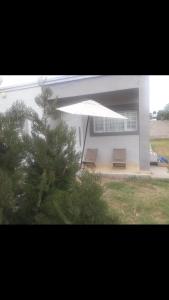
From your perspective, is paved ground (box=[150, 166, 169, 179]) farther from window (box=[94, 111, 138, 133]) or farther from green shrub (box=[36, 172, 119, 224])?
green shrub (box=[36, 172, 119, 224])

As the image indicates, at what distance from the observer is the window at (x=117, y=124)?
24.0ft

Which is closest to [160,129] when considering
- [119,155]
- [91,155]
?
[119,155]

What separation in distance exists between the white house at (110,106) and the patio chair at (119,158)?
0.20 m

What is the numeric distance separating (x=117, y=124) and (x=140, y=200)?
3.38 metres

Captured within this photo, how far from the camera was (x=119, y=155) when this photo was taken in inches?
282

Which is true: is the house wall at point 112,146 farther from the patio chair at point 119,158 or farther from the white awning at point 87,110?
the white awning at point 87,110

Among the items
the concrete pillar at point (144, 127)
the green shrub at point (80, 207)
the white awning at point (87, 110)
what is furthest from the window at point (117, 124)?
the green shrub at point (80, 207)

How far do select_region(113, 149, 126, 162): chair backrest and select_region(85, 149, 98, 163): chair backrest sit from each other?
2.07 feet

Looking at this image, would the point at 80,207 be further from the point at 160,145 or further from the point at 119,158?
the point at 160,145

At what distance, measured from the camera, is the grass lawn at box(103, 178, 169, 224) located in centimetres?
379

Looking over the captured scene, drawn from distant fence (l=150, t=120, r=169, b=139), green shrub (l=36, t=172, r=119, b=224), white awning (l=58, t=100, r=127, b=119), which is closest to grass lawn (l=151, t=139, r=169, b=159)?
distant fence (l=150, t=120, r=169, b=139)
